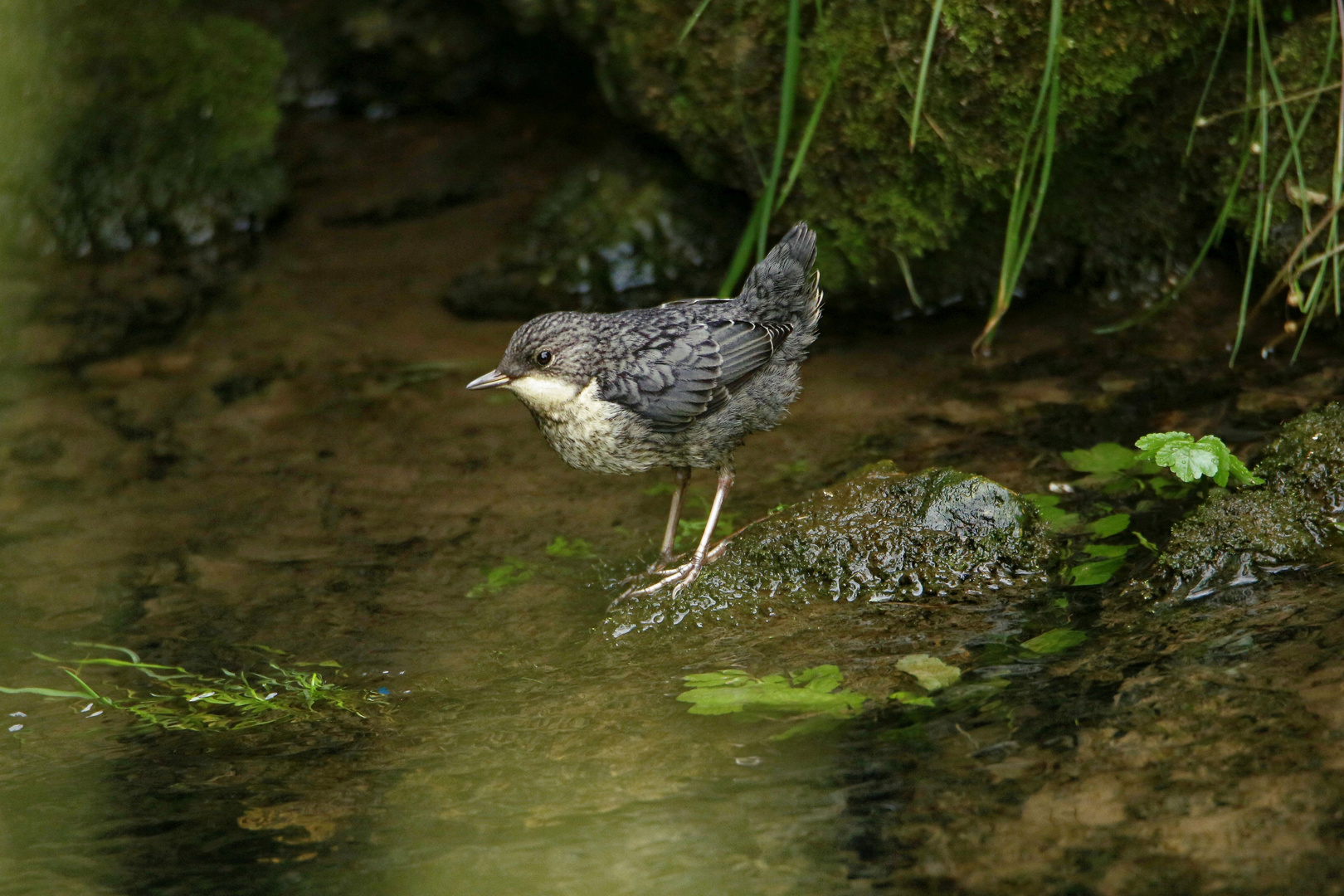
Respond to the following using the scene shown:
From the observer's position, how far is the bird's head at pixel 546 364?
162 inches

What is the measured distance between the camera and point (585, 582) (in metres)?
4.30

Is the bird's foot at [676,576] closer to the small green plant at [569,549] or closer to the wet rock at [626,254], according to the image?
the small green plant at [569,549]

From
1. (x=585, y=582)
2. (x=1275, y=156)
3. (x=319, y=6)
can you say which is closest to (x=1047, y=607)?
(x=585, y=582)

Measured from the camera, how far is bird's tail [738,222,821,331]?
4.50 metres

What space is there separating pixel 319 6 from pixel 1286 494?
8.16 m

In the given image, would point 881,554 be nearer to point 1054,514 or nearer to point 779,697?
point 1054,514

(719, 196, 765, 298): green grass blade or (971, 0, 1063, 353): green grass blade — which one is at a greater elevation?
(971, 0, 1063, 353): green grass blade

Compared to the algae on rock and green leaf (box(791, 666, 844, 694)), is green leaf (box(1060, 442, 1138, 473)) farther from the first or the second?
green leaf (box(791, 666, 844, 694))

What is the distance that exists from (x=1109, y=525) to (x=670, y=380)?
1.55 meters

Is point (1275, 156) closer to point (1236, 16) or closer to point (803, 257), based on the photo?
point (1236, 16)

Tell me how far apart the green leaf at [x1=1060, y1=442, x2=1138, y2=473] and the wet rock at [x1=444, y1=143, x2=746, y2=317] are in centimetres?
254

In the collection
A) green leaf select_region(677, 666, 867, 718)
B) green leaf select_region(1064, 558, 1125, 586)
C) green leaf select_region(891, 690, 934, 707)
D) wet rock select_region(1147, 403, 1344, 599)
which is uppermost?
wet rock select_region(1147, 403, 1344, 599)

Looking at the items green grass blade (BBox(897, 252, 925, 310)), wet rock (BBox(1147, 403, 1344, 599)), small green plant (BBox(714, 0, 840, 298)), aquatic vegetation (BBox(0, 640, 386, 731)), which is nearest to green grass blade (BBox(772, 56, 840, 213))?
small green plant (BBox(714, 0, 840, 298))

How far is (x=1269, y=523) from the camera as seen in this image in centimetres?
363
